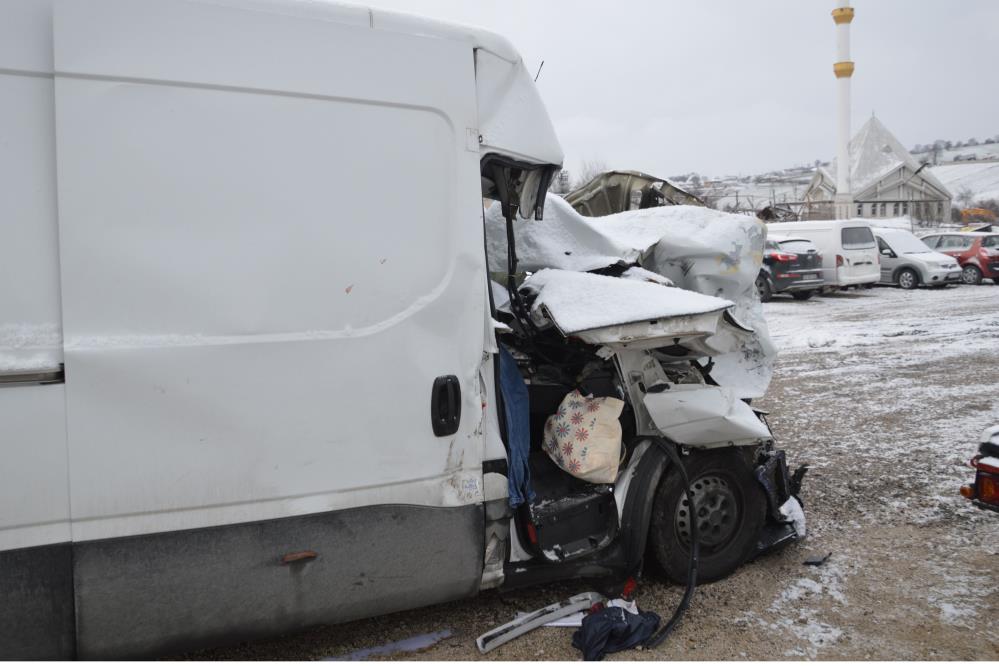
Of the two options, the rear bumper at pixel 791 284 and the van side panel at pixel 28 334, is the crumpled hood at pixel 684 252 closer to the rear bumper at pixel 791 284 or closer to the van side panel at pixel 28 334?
the van side panel at pixel 28 334

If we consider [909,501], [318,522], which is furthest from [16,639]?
[909,501]

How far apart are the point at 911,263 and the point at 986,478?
18.3m

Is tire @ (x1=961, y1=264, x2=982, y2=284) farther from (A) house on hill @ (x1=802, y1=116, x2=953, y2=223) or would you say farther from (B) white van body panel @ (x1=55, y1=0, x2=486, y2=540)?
(A) house on hill @ (x1=802, y1=116, x2=953, y2=223)

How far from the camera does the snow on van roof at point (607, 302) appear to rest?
10.6 feet

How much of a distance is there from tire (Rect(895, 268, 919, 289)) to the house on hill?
3851 centimetres

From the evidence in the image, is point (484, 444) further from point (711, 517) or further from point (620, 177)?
point (620, 177)

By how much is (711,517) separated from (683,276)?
159cm

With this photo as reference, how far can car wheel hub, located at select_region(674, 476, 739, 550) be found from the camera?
3.69 metres

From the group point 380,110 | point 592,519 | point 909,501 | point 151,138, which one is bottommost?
point 909,501

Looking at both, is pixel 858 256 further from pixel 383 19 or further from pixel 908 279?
pixel 383 19

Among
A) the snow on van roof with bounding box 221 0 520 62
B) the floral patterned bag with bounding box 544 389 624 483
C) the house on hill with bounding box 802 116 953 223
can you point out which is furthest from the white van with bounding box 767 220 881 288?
the house on hill with bounding box 802 116 953 223

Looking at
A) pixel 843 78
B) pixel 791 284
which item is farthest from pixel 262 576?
pixel 843 78

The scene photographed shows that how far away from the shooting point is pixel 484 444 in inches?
120

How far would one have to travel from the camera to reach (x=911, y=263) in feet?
63.9
